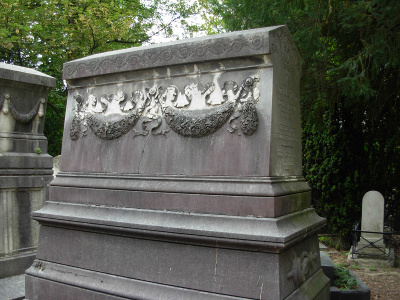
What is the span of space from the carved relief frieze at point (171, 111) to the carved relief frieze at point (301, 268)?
1225 mm

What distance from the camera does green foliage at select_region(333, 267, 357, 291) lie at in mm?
4723

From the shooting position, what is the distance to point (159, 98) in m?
3.99

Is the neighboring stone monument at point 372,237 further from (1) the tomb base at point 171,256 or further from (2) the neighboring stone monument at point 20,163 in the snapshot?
(2) the neighboring stone monument at point 20,163

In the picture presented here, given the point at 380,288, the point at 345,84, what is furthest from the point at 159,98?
the point at 380,288

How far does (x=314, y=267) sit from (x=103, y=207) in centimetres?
227

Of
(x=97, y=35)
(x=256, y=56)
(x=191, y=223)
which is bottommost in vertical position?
(x=191, y=223)

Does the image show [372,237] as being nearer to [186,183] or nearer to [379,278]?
[379,278]

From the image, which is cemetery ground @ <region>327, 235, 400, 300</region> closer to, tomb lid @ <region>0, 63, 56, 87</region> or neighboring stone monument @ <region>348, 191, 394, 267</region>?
neighboring stone monument @ <region>348, 191, 394, 267</region>

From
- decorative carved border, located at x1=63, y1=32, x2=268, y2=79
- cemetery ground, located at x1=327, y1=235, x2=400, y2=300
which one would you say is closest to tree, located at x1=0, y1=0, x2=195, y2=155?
decorative carved border, located at x1=63, y1=32, x2=268, y2=79

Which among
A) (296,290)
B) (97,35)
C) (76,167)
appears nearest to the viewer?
(296,290)

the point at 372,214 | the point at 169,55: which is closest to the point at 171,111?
the point at 169,55

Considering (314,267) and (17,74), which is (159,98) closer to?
(314,267)

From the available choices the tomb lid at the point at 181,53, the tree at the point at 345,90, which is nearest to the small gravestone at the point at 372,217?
the tree at the point at 345,90

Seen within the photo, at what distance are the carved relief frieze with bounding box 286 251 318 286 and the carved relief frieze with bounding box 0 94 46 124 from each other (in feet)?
14.6
